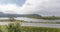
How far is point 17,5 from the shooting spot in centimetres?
253

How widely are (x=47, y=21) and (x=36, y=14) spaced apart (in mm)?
252

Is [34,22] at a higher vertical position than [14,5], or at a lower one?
lower

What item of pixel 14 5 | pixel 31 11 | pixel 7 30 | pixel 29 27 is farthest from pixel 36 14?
pixel 7 30

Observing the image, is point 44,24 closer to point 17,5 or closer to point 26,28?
point 26,28

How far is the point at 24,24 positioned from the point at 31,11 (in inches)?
11.3

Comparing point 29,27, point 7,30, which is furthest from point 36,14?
point 7,30

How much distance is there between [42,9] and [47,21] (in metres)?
0.25

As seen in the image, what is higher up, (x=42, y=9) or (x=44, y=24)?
(x=42, y=9)

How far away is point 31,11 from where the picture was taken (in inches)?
98.9

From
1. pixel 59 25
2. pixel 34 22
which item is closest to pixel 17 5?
pixel 34 22

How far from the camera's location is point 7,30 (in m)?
2.50

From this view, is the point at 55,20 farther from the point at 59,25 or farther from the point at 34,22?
the point at 34,22

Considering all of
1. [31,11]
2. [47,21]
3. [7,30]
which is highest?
[31,11]

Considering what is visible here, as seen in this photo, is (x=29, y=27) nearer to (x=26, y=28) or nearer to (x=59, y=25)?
(x=26, y=28)
